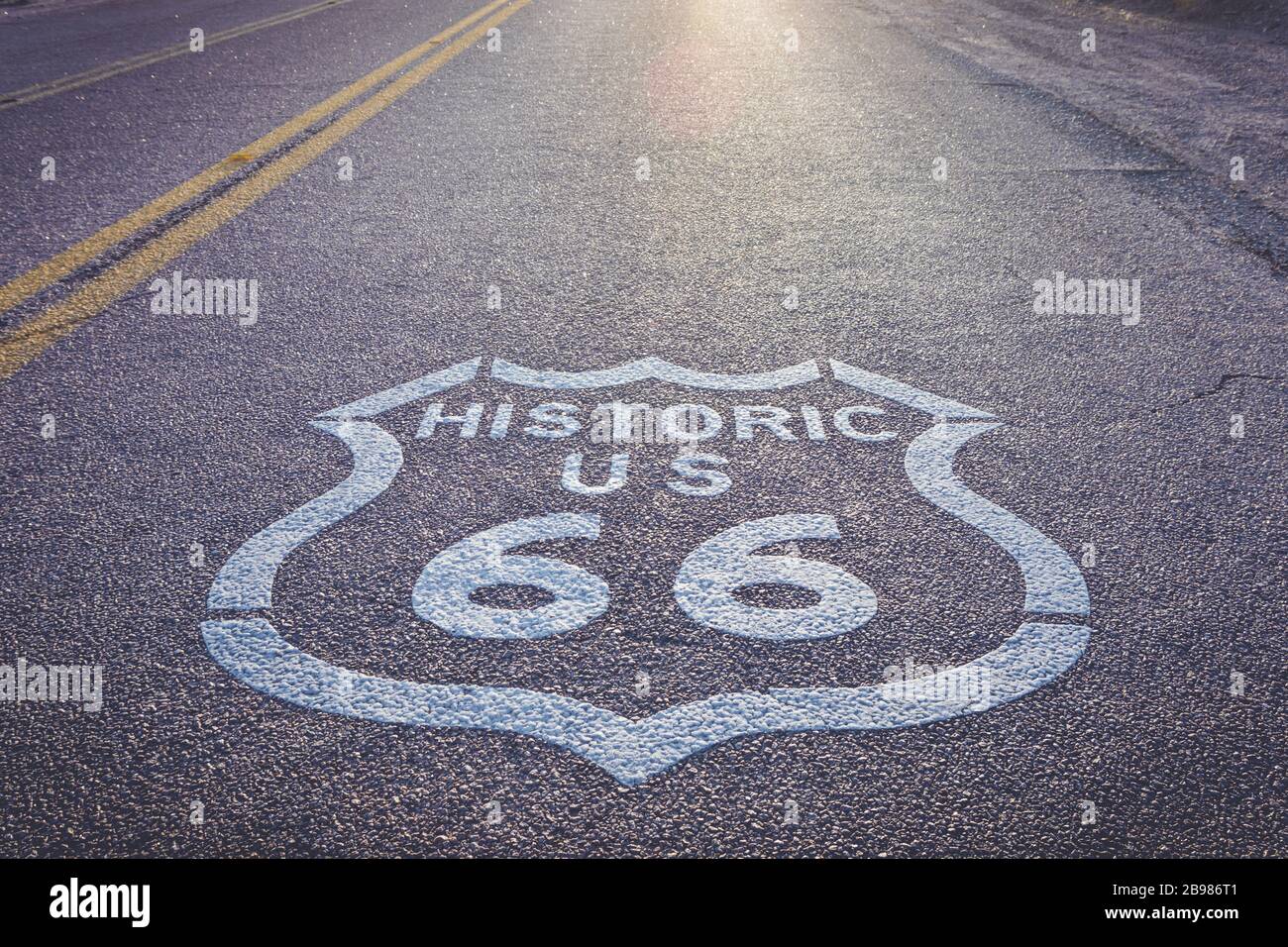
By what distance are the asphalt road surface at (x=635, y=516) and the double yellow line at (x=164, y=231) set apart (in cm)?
3

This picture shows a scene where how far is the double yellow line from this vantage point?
12.6 ft

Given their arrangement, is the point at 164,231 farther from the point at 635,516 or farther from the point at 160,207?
the point at 635,516

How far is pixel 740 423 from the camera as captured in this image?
315 centimetres

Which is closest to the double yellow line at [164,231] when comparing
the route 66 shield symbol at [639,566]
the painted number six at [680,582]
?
the route 66 shield symbol at [639,566]

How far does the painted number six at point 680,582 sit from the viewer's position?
7.51 feet

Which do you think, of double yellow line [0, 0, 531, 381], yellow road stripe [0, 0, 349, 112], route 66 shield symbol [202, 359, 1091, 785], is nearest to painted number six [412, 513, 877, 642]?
route 66 shield symbol [202, 359, 1091, 785]

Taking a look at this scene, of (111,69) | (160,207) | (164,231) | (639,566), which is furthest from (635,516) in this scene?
(111,69)

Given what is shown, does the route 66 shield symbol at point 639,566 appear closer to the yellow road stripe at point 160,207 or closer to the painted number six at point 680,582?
the painted number six at point 680,582

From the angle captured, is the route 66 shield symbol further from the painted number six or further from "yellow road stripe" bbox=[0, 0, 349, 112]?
"yellow road stripe" bbox=[0, 0, 349, 112]

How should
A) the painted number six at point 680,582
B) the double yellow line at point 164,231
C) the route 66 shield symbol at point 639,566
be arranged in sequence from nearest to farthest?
1. the route 66 shield symbol at point 639,566
2. the painted number six at point 680,582
3. the double yellow line at point 164,231

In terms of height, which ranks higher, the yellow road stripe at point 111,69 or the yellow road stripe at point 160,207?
the yellow road stripe at point 111,69

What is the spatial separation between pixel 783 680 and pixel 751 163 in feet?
14.8
